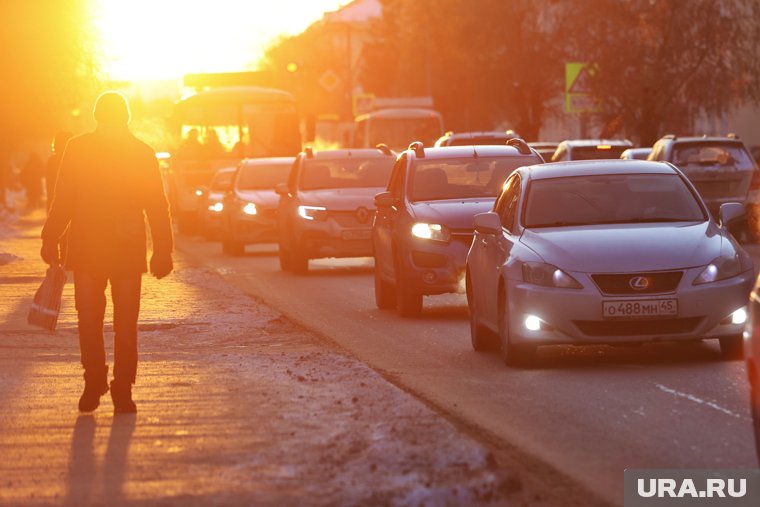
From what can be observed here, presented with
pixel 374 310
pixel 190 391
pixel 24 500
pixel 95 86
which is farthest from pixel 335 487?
pixel 95 86

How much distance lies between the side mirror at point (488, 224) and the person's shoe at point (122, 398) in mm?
4071

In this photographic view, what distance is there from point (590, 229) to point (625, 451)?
15.7 feet

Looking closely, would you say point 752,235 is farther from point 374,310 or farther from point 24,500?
point 24,500

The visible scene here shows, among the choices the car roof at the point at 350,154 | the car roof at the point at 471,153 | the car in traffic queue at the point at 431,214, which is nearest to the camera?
the car in traffic queue at the point at 431,214

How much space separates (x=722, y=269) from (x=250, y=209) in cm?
2004

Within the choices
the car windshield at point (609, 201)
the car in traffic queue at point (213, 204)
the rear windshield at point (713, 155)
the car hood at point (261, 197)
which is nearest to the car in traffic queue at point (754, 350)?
the car windshield at point (609, 201)

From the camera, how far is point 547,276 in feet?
43.3

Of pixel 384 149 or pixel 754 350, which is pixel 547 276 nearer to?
pixel 754 350

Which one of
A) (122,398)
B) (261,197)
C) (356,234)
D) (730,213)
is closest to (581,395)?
(122,398)

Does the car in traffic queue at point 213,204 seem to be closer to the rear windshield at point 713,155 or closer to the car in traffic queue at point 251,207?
the car in traffic queue at point 251,207

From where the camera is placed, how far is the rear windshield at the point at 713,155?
3130 centimetres

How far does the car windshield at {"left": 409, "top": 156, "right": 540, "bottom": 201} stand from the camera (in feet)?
63.7

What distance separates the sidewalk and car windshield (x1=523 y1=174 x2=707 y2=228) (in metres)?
1.95

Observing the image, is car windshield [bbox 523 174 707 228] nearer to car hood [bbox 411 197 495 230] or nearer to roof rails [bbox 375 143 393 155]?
car hood [bbox 411 197 495 230]
